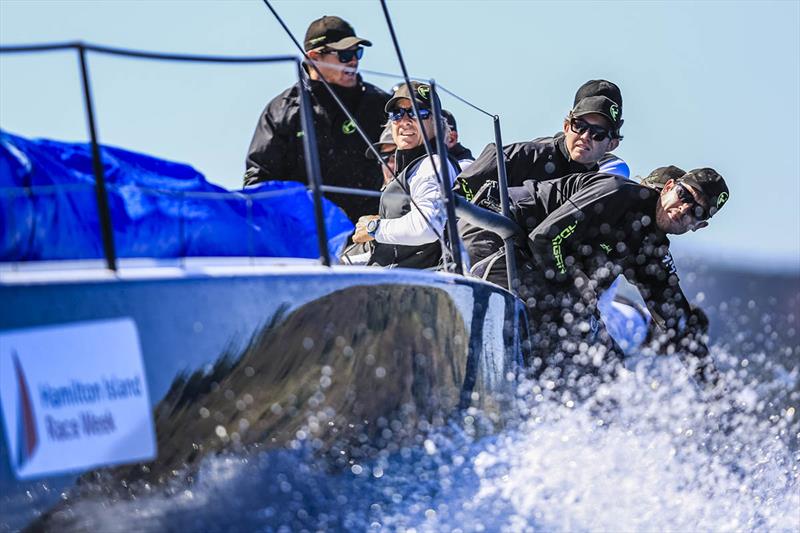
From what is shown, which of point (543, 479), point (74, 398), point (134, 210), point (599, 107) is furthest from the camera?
point (599, 107)

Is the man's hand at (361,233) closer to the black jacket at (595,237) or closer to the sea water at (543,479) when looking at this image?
the black jacket at (595,237)

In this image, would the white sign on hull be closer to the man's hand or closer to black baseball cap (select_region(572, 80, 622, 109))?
the man's hand

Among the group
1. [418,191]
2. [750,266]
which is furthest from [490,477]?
[750,266]

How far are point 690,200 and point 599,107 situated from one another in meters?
0.58

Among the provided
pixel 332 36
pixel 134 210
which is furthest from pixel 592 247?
pixel 134 210

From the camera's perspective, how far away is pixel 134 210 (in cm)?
370

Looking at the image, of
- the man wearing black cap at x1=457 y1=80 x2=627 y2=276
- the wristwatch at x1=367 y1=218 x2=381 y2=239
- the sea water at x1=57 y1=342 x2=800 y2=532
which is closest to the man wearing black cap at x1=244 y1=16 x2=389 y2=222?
the man wearing black cap at x1=457 y1=80 x2=627 y2=276

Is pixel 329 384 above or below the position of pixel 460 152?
below

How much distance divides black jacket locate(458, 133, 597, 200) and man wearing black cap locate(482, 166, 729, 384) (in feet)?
0.52

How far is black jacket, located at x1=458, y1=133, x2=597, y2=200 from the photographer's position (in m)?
5.87

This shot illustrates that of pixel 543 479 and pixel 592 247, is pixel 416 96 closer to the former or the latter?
pixel 592 247

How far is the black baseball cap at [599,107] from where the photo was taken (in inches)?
226

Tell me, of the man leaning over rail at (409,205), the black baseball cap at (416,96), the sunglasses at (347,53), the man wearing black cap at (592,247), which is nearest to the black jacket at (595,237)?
the man wearing black cap at (592,247)

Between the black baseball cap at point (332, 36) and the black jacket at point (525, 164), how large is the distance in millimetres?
736
